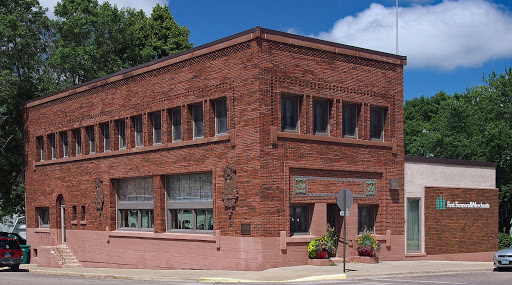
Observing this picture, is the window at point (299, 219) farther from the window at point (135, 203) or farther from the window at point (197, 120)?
the window at point (135, 203)

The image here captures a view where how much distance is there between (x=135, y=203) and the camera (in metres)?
30.8

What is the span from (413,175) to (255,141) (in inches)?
330

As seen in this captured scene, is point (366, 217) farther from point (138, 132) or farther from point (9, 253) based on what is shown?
point (9, 253)

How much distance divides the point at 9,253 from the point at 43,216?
837cm

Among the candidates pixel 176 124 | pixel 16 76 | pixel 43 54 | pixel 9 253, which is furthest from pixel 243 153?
pixel 43 54

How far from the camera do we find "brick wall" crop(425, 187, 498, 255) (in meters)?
28.7

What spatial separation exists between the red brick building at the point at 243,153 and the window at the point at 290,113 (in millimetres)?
41

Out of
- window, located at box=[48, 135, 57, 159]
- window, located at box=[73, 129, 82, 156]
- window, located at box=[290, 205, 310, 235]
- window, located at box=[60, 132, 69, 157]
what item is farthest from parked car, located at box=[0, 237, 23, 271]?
window, located at box=[290, 205, 310, 235]

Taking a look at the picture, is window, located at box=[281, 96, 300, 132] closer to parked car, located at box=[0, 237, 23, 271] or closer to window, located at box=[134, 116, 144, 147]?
window, located at box=[134, 116, 144, 147]

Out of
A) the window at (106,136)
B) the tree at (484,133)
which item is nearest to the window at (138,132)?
the window at (106,136)

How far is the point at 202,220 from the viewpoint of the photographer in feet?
87.6

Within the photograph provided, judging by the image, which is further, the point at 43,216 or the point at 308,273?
the point at 43,216

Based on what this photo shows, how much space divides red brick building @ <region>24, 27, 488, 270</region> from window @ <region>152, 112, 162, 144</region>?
4cm

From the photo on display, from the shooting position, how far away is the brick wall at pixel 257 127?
2362 cm
